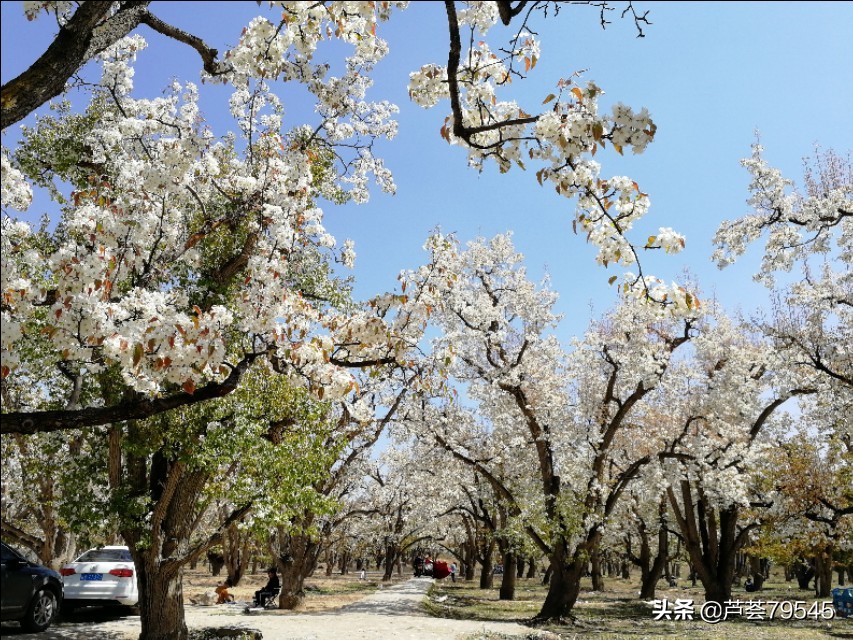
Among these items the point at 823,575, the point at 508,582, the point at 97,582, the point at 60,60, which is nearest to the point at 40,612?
the point at 97,582

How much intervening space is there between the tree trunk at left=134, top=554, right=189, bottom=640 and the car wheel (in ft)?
6.63

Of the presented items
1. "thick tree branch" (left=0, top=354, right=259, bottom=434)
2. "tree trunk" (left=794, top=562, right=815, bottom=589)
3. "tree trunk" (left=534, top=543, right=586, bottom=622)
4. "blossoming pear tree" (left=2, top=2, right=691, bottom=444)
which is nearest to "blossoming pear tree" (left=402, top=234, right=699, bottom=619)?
"tree trunk" (left=534, top=543, right=586, bottom=622)

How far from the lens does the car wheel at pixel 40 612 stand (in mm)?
10617

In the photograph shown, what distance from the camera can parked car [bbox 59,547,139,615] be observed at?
45.8ft

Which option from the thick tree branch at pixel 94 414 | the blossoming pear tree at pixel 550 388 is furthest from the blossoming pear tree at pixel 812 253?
the thick tree branch at pixel 94 414

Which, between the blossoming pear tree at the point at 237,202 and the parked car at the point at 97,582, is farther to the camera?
the parked car at the point at 97,582

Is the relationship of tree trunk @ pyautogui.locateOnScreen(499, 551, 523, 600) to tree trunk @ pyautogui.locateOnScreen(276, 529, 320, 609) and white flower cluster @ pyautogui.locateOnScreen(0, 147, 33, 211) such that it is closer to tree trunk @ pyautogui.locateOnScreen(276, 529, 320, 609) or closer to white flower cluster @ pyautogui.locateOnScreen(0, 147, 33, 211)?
tree trunk @ pyautogui.locateOnScreen(276, 529, 320, 609)

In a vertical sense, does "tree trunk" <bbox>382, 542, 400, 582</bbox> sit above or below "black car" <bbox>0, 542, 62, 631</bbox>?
below

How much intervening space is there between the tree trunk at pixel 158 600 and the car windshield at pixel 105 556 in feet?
16.6

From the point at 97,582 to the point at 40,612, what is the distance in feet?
11.1

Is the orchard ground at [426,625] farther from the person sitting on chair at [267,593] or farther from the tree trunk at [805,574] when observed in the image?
the tree trunk at [805,574]

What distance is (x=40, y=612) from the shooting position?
35.5ft

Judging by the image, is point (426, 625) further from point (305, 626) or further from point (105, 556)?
point (105, 556)

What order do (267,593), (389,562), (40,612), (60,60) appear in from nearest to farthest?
(60,60), (40,612), (267,593), (389,562)
